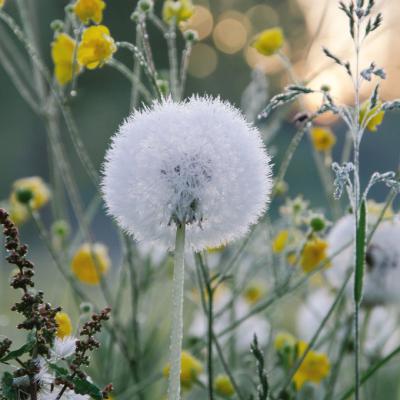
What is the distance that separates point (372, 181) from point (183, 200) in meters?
0.23

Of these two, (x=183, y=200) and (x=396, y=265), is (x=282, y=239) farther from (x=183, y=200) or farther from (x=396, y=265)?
(x=183, y=200)

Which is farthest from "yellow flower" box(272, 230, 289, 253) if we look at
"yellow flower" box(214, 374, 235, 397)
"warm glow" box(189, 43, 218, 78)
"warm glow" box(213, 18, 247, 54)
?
"warm glow" box(189, 43, 218, 78)

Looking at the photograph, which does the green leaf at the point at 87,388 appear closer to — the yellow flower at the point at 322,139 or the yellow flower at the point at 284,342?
the yellow flower at the point at 284,342

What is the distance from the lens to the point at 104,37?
109 cm

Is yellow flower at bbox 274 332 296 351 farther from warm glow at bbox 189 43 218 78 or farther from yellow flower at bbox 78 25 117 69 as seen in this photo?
warm glow at bbox 189 43 218 78

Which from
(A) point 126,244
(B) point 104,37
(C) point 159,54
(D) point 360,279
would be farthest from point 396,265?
(C) point 159,54

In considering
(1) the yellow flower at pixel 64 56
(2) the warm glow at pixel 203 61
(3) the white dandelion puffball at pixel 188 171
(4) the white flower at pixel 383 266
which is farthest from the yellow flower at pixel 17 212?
(2) the warm glow at pixel 203 61

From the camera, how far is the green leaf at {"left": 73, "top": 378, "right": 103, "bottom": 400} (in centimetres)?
76

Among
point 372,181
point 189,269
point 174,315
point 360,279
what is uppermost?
point 189,269

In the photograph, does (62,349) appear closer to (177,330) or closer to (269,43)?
(177,330)

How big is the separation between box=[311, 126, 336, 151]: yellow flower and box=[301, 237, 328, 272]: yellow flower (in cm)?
22

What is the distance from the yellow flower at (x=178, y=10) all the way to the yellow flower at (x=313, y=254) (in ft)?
1.69

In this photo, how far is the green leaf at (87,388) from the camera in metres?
0.76

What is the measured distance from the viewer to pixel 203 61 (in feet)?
36.8
